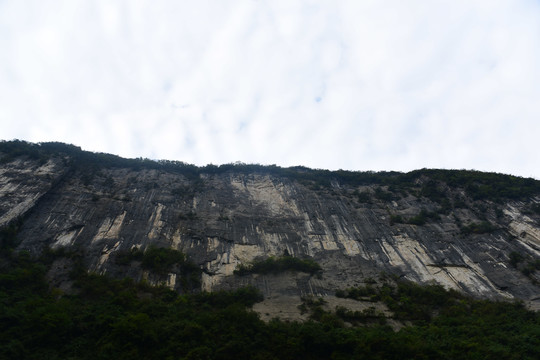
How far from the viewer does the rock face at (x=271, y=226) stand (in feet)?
102

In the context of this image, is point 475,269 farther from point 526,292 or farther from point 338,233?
point 338,233

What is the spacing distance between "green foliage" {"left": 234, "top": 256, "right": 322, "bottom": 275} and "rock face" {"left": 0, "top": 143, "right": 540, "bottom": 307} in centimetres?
74

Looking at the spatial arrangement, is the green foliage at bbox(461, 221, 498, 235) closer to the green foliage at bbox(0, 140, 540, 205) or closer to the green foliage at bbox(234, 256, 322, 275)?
the green foliage at bbox(0, 140, 540, 205)

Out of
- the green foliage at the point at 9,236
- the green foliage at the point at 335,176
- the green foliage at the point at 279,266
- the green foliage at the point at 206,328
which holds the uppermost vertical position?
the green foliage at the point at 335,176

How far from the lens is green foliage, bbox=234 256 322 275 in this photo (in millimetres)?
32812

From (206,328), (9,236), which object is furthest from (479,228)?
(9,236)

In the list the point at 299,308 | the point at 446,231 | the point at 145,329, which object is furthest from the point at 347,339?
the point at 446,231

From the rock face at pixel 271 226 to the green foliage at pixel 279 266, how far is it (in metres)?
0.74

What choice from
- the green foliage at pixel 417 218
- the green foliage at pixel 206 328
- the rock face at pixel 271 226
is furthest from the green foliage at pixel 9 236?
the green foliage at pixel 417 218

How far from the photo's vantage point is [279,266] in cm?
3344

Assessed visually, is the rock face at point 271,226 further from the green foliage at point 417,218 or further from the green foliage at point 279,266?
the green foliage at point 279,266

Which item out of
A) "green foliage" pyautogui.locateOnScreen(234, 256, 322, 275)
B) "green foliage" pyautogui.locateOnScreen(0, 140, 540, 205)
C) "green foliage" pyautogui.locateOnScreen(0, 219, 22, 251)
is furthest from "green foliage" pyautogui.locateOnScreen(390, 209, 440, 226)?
"green foliage" pyautogui.locateOnScreen(0, 219, 22, 251)

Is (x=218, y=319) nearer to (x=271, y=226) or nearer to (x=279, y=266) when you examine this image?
(x=279, y=266)

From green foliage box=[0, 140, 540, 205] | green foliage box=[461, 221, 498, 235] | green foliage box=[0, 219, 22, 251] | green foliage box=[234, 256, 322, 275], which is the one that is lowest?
green foliage box=[234, 256, 322, 275]
